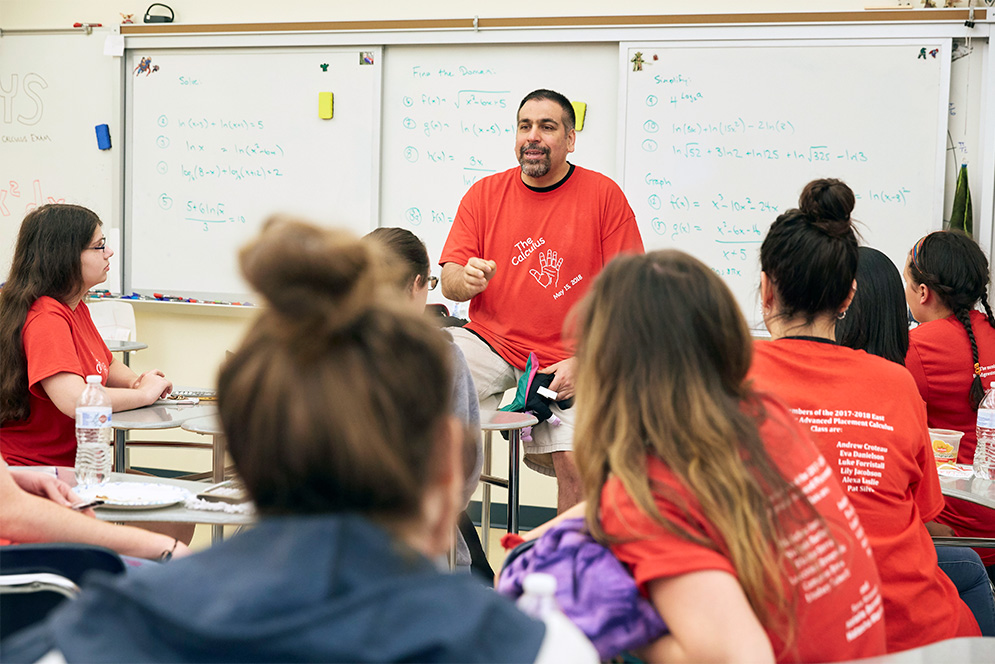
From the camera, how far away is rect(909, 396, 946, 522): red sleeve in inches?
63.1

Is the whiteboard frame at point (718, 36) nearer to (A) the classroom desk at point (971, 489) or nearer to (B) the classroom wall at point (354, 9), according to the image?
(B) the classroom wall at point (354, 9)

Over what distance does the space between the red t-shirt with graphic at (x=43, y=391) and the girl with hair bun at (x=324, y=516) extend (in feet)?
6.18

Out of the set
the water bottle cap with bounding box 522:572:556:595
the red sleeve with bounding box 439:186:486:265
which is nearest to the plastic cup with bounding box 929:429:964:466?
the red sleeve with bounding box 439:186:486:265

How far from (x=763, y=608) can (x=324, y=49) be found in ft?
12.8

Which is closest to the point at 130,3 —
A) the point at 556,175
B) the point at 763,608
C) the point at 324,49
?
the point at 324,49

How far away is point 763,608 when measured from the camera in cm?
104

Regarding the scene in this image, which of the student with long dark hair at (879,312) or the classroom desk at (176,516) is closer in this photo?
the classroom desk at (176,516)

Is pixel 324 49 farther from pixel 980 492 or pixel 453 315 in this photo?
pixel 980 492

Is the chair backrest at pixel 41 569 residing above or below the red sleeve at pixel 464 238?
below

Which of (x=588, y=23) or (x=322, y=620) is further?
(x=588, y=23)

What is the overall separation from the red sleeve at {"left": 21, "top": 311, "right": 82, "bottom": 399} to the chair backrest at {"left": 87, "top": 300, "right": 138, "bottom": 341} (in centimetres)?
212

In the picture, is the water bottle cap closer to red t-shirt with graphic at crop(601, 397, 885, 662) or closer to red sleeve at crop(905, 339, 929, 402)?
red t-shirt with graphic at crop(601, 397, 885, 662)

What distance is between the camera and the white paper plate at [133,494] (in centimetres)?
172


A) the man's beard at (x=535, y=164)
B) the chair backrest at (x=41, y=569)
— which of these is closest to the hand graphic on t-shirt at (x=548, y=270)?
the man's beard at (x=535, y=164)
